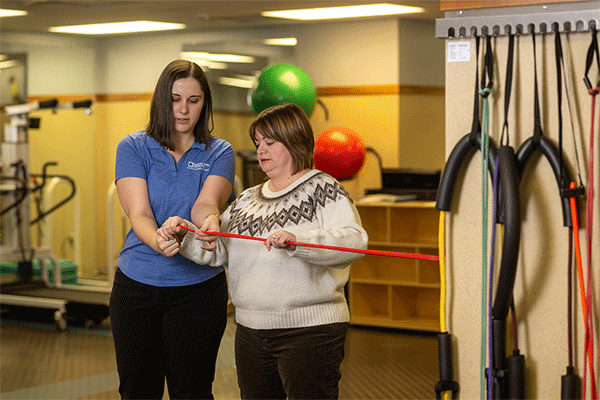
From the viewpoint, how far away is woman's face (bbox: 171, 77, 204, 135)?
203cm

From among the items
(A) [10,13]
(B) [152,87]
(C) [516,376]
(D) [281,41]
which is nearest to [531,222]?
(C) [516,376]

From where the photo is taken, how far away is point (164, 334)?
6.81 ft

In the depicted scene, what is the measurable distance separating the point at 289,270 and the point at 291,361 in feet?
0.80

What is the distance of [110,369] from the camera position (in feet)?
14.2

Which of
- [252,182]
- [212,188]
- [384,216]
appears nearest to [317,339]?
[212,188]

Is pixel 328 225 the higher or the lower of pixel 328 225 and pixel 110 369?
the higher

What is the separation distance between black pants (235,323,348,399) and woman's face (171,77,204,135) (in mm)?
619

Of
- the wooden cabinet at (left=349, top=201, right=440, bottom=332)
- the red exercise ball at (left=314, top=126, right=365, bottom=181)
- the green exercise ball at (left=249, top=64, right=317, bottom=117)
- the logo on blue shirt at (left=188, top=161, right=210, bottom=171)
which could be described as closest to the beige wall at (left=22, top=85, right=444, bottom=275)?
the wooden cabinet at (left=349, top=201, right=440, bottom=332)

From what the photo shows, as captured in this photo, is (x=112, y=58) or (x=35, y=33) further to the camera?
(x=112, y=58)

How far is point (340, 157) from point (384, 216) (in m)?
3.09

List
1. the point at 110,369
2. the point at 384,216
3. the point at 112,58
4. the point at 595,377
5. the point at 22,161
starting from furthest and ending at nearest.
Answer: the point at 112,58
the point at 22,161
the point at 384,216
the point at 110,369
the point at 595,377

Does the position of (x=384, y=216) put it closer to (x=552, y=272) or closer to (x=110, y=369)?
(x=110, y=369)

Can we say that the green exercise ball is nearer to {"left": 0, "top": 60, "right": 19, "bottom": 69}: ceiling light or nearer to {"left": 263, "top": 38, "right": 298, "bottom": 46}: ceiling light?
{"left": 263, "top": 38, "right": 298, "bottom": 46}: ceiling light

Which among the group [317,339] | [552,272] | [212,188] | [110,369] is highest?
[212,188]
